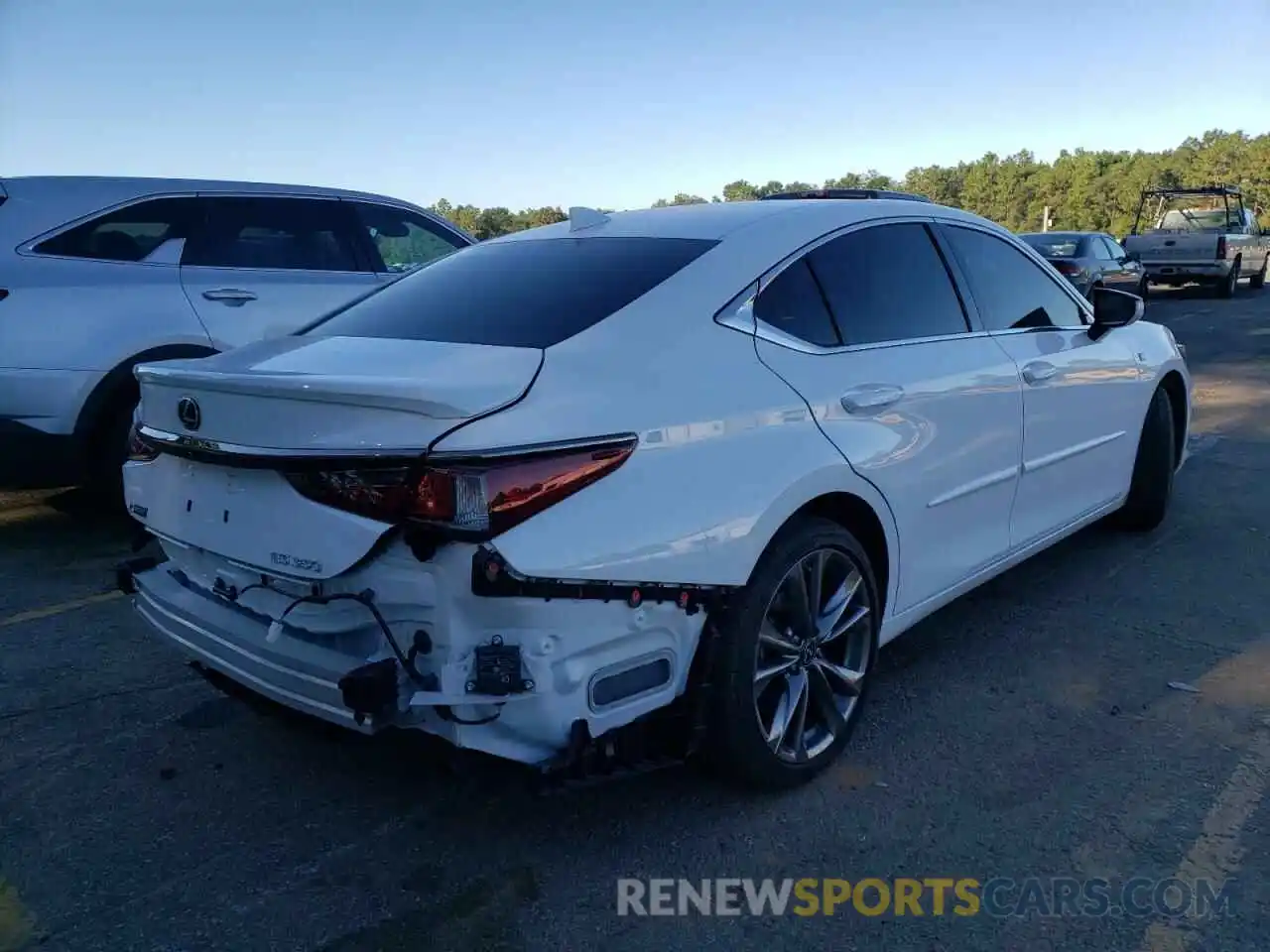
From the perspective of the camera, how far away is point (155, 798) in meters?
3.01

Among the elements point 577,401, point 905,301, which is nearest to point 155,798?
point 577,401

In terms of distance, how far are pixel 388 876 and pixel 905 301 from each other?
7.91 feet

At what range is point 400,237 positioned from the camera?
6.87 metres

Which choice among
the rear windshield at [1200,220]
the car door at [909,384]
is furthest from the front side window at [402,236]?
the rear windshield at [1200,220]

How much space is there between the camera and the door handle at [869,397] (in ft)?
10.1

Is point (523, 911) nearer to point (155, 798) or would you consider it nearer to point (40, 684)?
point (155, 798)

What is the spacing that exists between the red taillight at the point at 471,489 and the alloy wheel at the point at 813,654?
30.2 inches

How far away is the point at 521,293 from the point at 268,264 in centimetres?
355

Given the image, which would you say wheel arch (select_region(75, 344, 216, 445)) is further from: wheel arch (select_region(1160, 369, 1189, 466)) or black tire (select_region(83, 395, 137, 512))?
wheel arch (select_region(1160, 369, 1189, 466))

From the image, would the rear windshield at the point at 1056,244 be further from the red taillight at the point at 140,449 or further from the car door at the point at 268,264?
the red taillight at the point at 140,449

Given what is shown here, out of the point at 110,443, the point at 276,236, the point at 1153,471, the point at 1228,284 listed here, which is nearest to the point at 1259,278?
the point at 1228,284

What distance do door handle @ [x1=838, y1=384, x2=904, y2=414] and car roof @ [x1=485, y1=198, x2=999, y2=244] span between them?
0.55 meters

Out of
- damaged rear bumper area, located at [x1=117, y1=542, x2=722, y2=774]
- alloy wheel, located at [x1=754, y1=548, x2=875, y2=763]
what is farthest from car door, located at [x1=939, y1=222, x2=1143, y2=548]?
damaged rear bumper area, located at [x1=117, y1=542, x2=722, y2=774]

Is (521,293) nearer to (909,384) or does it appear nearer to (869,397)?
(869,397)
